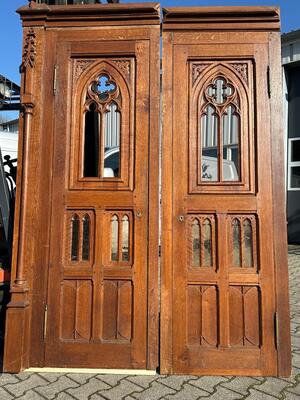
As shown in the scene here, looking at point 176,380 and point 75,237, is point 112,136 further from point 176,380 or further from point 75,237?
point 176,380

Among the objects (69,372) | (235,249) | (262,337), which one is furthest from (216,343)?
(69,372)

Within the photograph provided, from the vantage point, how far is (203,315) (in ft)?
9.67

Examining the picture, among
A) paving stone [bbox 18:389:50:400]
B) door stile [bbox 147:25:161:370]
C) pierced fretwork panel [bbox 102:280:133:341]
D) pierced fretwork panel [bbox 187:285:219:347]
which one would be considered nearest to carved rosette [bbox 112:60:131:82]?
door stile [bbox 147:25:161:370]

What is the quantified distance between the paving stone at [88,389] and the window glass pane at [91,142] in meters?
1.59

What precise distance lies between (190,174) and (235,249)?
699mm

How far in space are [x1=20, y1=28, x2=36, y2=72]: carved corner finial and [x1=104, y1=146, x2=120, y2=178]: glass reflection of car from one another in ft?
3.31

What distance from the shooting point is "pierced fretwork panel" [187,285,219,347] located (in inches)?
115

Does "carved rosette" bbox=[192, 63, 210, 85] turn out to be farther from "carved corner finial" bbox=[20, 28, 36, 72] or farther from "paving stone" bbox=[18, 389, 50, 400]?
"paving stone" bbox=[18, 389, 50, 400]

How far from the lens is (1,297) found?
10.4 feet

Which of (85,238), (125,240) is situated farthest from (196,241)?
(85,238)

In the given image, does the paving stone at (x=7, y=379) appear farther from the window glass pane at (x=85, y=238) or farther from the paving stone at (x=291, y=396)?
the paving stone at (x=291, y=396)

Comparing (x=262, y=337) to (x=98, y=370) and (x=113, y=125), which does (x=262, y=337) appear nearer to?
(x=98, y=370)

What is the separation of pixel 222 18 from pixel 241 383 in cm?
282

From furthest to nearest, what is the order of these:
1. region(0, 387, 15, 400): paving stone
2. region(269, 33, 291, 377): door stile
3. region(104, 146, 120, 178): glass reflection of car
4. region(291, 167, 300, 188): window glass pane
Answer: region(291, 167, 300, 188): window glass pane < region(104, 146, 120, 178): glass reflection of car < region(269, 33, 291, 377): door stile < region(0, 387, 15, 400): paving stone
